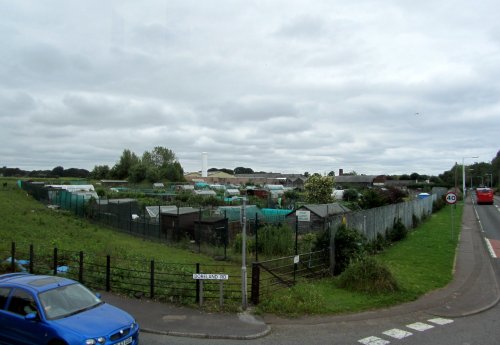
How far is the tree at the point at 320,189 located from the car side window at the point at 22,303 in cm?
4715

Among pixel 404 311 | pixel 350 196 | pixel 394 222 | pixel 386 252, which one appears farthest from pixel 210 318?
pixel 350 196

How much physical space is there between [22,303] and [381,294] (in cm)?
904

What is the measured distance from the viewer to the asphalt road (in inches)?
352

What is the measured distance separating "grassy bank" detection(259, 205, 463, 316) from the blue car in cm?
419

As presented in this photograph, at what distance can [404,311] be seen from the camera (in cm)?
1109

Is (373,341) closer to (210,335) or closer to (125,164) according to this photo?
(210,335)

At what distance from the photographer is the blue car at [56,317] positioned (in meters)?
7.30

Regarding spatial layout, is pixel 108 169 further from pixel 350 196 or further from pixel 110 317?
pixel 110 317

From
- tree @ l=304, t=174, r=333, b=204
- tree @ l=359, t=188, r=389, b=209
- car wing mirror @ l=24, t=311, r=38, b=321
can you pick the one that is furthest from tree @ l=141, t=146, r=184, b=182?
car wing mirror @ l=24, t=311, r=38, b=321

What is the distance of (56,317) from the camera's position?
765cm

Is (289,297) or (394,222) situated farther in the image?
(394,222)

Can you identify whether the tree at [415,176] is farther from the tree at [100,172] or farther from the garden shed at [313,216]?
the garden shed at [313,216]

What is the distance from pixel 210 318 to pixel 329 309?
299 cm

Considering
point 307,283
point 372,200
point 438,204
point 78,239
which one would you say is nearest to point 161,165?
point 438,204
